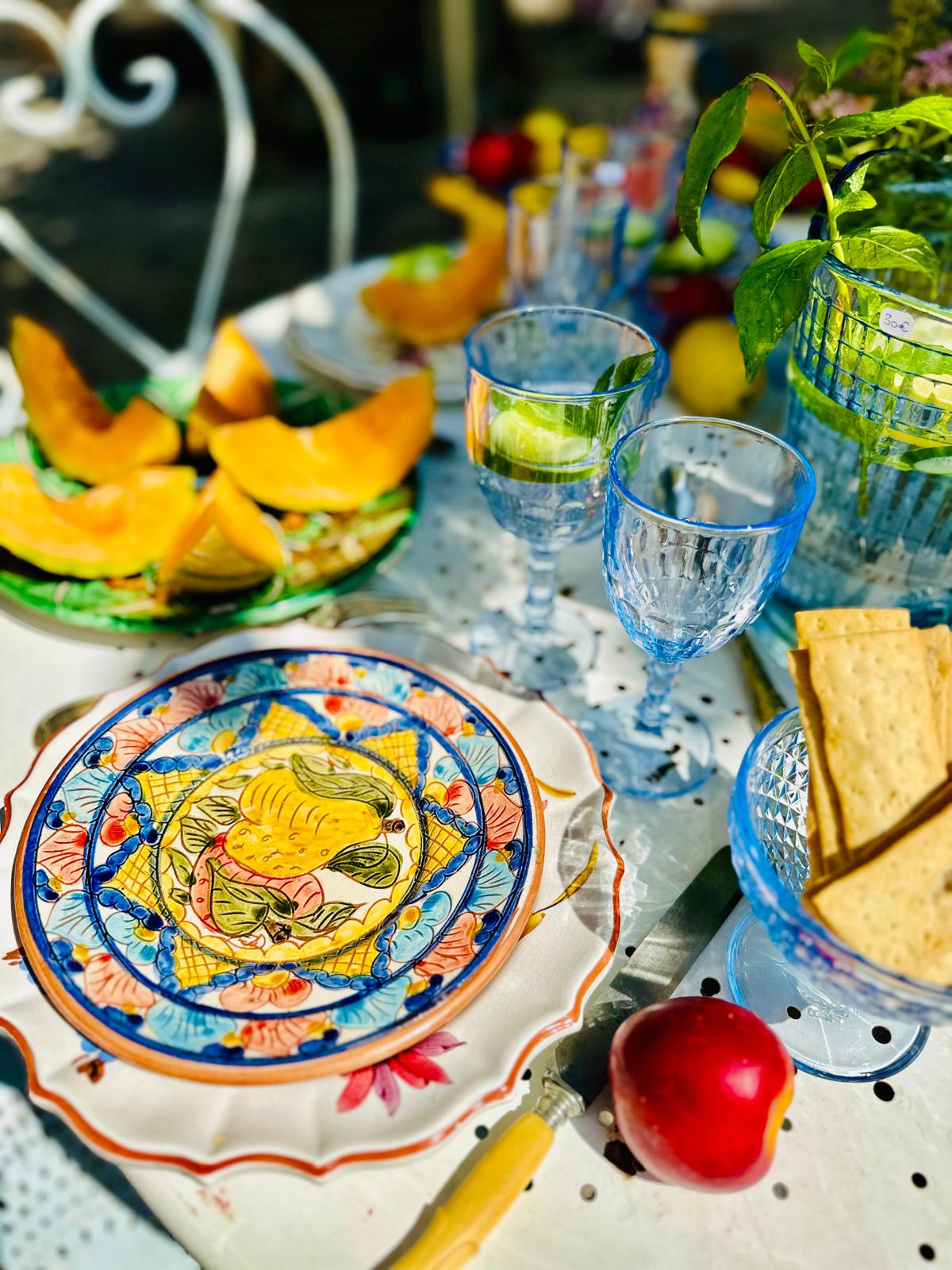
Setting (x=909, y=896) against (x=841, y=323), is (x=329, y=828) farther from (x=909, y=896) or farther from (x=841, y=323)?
(x=841, y=323)

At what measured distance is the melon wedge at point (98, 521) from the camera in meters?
0.75

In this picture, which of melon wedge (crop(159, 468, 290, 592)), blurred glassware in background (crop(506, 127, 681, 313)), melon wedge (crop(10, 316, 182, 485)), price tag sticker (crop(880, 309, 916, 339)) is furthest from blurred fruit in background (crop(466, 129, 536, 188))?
price tag sticker (crop(880, 309, 916, 339))

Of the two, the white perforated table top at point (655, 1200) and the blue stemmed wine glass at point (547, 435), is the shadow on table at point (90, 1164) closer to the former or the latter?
the white perforated table top at point (655, 1200)

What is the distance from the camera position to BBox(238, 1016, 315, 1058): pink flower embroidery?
459 mm

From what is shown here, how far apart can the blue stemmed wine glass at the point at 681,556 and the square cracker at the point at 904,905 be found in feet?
0.59

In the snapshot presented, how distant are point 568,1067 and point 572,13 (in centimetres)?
581

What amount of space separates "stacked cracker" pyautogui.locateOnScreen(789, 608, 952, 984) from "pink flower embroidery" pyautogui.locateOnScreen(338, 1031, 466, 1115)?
19 centimetres

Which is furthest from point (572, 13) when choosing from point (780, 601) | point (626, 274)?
point (780, 601)

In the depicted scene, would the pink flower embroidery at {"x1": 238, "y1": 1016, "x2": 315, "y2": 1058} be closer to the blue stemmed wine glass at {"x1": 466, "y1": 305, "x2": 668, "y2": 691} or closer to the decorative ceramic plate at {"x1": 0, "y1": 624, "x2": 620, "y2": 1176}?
the decorative ceramic plate at {"x1": 0, "y1": 624, "x2": 620, "y2": 1176}

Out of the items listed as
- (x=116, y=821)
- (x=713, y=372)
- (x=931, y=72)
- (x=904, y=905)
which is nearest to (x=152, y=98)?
(x=713, y=372)

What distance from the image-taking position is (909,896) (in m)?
0.43

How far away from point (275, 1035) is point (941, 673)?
0.38 m

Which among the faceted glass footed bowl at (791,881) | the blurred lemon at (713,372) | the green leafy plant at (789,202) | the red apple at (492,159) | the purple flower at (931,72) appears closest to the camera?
the faceted glass footed bowl at (791,881)

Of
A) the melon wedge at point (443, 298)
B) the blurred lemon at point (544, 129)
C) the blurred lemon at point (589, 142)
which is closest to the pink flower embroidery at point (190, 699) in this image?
the melon wedge at point (443, 298)
